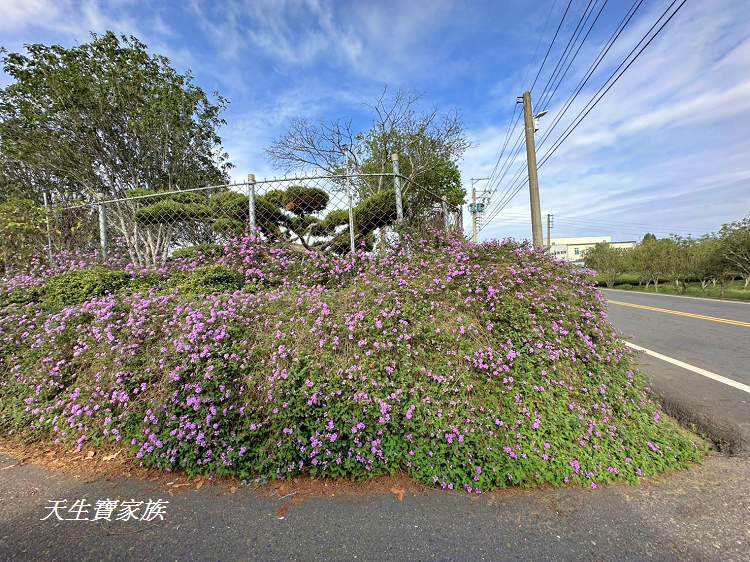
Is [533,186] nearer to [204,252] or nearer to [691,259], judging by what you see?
[204,252]

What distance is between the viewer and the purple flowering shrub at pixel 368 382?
2.06 meters

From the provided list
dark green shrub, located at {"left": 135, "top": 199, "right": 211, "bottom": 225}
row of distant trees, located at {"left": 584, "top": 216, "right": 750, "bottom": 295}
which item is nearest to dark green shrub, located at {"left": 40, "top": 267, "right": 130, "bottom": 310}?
dark green shrub, located at {"left": 135, "top": 199, "right": 211, "bottom": 225}

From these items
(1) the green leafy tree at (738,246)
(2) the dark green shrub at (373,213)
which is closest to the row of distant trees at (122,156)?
(2) the dark green shrub at (373,213)

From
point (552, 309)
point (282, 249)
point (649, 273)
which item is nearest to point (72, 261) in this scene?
point (282, 249)

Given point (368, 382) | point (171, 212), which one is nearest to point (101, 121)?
point (171, 212)

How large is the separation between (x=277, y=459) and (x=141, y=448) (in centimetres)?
100

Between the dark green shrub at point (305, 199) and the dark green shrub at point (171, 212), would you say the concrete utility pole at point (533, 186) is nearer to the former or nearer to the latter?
the dark green shrub at point (305, 199)

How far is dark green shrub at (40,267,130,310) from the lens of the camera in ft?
11.5

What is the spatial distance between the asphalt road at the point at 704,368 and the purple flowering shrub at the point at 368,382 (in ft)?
2.61

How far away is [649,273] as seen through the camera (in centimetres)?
2464

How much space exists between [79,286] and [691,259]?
2848 centimetres

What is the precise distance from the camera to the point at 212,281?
3.48 meters

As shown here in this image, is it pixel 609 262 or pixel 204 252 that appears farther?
pixel 609 262

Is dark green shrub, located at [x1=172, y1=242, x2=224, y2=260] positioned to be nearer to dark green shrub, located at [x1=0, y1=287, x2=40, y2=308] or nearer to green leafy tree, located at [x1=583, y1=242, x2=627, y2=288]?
dark green shrub, located at [x1=0, y1=287, x2=40, y2=308]
